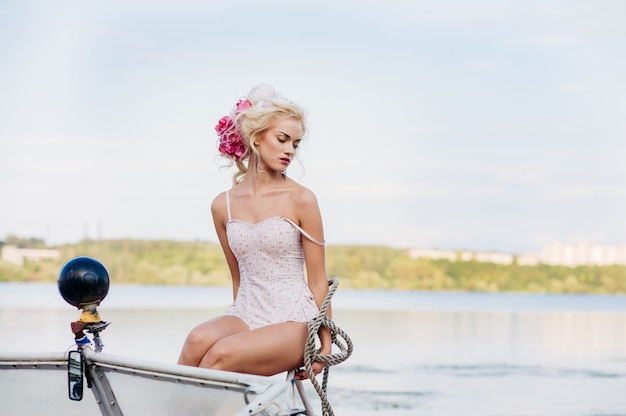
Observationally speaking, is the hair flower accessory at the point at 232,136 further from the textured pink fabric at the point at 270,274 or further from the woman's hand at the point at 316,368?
the woman's hand at the point at 316,368

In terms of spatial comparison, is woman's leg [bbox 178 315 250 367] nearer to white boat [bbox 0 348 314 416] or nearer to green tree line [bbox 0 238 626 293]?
white boat [bbox 0 348 314 416]

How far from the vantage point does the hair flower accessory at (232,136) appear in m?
3.61

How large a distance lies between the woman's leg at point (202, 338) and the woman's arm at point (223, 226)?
1.11ft

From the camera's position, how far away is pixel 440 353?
13.4 meters

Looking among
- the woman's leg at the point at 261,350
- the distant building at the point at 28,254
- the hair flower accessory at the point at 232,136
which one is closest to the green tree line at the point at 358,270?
the distant building at the point at 28,254

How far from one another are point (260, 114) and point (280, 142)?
111 mm

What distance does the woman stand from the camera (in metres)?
3.38

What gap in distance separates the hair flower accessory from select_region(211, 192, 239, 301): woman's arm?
144 millimetres

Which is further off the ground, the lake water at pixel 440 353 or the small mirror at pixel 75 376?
the small mirror at pixel 75 376

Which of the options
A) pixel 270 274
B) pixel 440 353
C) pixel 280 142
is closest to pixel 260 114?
pixel 280 142

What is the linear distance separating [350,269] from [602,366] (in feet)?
91.3

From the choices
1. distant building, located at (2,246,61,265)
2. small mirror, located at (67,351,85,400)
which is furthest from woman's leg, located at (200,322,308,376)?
distant building, located at (2,246,61,265)

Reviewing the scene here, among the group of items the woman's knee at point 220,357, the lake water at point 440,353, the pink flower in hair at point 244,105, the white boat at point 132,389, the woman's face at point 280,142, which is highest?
the pink flower in hair at point 244,105

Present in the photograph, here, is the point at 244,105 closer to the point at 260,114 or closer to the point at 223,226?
the point at 260,114
